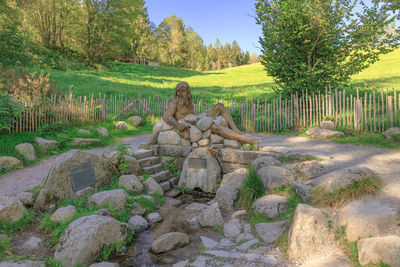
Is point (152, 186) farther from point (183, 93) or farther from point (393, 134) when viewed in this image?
point (393, 134)

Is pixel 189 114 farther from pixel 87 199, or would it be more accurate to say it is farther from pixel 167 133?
pixel 87 199

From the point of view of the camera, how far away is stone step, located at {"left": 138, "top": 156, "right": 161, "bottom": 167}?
272 inches

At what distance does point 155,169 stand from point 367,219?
501 cm

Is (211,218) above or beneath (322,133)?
beneath

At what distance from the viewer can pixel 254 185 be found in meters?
5.28

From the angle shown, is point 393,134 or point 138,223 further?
point 393,134

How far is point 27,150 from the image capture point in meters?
7.52

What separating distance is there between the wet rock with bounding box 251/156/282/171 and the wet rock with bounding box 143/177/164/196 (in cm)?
237

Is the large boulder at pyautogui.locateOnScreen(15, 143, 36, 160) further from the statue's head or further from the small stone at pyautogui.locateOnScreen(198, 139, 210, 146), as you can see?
the small stone at pyautogui.locateOnScreen(198, 139, 210, 146)

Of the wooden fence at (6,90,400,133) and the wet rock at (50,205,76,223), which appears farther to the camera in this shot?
the wooden fence at (6,90,400,133)

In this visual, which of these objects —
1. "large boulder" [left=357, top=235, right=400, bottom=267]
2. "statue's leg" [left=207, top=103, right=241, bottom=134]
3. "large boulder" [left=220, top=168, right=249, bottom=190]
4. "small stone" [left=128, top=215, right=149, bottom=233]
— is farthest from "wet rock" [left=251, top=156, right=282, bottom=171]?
"large boulder" [left=357, top=235, right=400, bottom=267]

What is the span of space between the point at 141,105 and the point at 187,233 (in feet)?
34.7

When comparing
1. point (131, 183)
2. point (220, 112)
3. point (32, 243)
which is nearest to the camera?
point (32, 243)

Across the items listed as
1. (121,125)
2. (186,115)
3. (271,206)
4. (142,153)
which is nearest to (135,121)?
(121,125)
